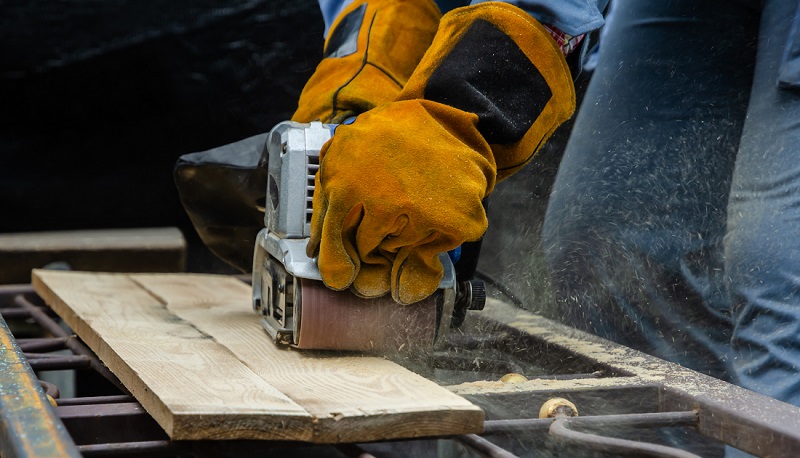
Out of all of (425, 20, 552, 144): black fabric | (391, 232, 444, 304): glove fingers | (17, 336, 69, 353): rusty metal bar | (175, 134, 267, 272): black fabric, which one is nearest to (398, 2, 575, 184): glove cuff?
(425, 20, 552, 144): black fabric

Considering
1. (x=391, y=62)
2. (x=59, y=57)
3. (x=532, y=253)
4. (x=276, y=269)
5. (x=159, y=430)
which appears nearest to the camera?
(x=159, y=430)

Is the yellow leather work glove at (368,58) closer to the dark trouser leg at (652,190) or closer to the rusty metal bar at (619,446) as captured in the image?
the dark trouser leg at (652,190)

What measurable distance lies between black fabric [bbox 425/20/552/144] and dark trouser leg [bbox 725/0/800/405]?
0.48 m

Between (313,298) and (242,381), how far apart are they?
0.21m

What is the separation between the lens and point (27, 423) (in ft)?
3.38

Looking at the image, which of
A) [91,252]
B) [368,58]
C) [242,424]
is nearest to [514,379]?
[242,424]

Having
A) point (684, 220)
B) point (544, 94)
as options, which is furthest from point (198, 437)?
point (684, 220)

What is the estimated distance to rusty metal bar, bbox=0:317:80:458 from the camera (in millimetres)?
960

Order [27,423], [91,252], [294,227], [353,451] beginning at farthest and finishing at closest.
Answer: [91,252], [294,227], [353,451], [27,423]

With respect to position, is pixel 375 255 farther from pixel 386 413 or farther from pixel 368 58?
pixel 368 58

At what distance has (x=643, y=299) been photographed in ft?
7.06

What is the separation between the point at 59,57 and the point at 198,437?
2.25 meters

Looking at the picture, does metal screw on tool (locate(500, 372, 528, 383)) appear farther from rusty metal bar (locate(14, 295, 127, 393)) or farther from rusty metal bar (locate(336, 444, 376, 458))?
rusty metal bar (locate(14, 295, 127, 393))

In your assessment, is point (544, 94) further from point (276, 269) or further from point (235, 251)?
point (235, 251)
